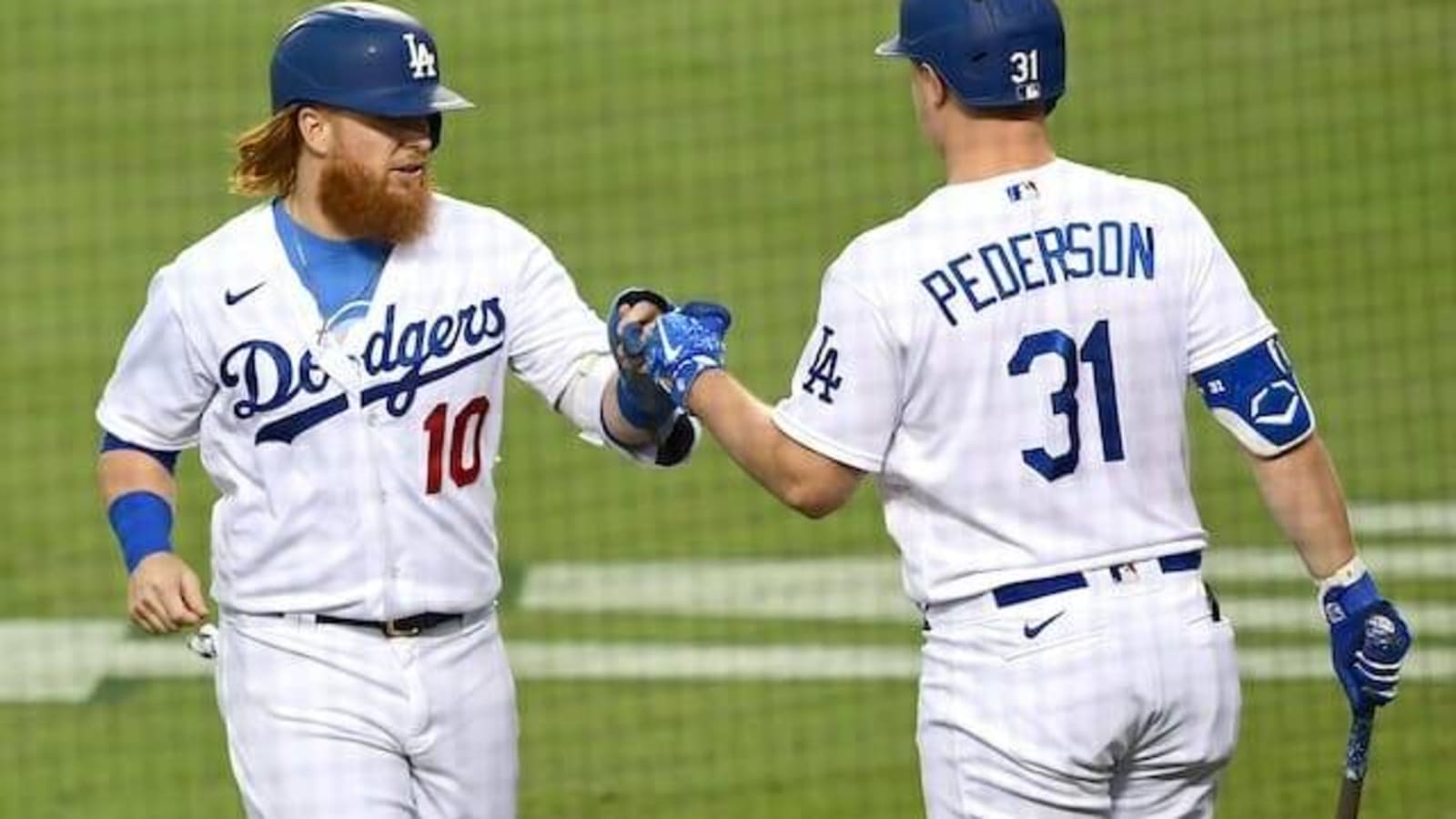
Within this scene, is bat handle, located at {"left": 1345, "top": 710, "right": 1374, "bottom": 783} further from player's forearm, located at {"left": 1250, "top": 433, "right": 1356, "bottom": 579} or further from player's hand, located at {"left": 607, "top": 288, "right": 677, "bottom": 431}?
player's hand, located at {"left": 607, "top": 288, "right": 677, "bottom": 431}

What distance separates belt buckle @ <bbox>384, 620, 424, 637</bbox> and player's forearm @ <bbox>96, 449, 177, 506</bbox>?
0.49 metres

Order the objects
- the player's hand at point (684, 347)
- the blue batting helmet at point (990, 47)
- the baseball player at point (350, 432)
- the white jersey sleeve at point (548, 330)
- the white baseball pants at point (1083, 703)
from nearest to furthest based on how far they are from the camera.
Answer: the white baseball pants at point (1083, 703) < the blue batting helmet at point (990, 47) < the player's hand at point (684, 347) < the baseball player at point (350, 432) < the white jersey sleeve at point (548, 330)

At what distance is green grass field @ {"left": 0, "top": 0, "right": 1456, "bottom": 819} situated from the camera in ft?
32.9

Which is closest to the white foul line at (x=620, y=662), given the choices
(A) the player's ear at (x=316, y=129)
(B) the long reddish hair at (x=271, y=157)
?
(B) the long reddish hair at (x=271, y=157)

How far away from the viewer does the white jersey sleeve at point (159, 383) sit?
6.64 m

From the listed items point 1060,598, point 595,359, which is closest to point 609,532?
point 595,359

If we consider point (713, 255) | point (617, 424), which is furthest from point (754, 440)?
point (713, 255)

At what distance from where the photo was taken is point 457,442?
21.9ft

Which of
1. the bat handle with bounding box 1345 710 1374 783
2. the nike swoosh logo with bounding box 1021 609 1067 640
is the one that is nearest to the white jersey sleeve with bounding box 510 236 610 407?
the nike swoosh logo with bounding box 1021 609 1067 640

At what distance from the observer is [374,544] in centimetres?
661

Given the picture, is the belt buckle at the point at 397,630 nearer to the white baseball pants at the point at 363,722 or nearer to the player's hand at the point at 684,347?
the white baseball pants at the point at 363,722

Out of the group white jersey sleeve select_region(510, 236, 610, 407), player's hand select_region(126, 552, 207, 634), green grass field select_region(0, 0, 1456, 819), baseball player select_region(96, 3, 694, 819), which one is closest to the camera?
player's hand select_region(126, 552, 207, 634)

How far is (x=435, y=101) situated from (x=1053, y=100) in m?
1.20

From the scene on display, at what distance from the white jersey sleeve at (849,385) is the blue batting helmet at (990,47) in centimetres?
41
